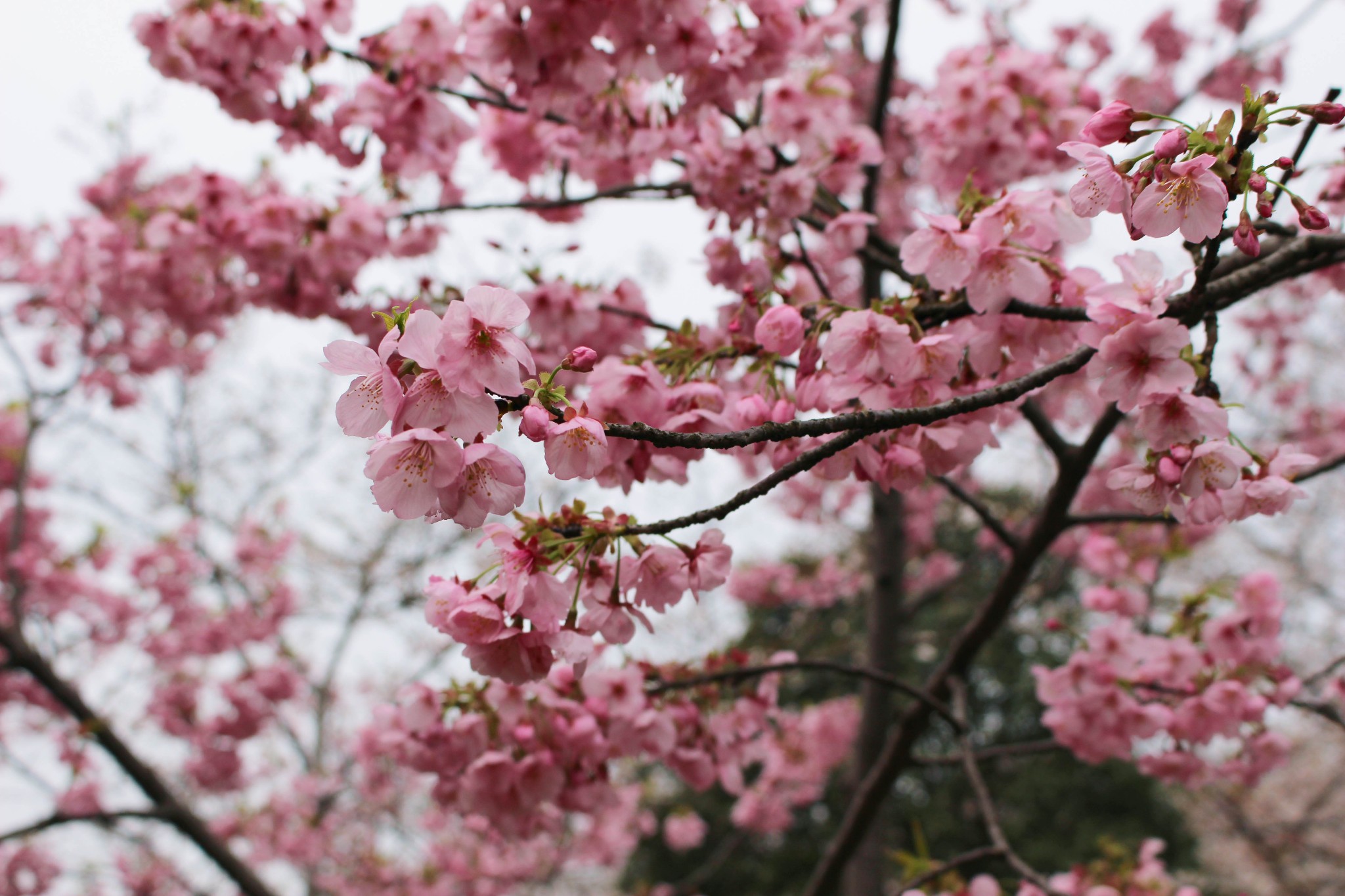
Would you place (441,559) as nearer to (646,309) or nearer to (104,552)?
(104,552)

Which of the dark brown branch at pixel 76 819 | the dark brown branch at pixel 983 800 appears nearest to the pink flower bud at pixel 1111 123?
the dark brown branch at pixel 983 800

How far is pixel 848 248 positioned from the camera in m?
1.88

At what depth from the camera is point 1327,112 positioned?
957 millimetres

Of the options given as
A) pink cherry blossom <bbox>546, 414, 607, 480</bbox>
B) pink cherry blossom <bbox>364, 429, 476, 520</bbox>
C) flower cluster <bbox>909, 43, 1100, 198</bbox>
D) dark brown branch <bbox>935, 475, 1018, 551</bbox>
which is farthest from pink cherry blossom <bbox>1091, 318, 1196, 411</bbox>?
flower cluster <bbox>909, 43, 1100, 198</bbox>

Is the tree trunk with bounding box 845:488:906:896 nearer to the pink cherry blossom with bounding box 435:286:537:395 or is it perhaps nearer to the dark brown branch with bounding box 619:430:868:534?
the dark brown branch with bounding box 619:430:868:534

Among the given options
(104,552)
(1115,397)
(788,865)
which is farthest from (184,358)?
(788,865)

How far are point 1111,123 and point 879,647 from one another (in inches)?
120

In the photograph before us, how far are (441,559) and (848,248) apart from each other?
9.38m

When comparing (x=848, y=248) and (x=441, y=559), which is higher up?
(x=441, y=559)

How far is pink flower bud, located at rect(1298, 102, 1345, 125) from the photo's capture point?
953 mm

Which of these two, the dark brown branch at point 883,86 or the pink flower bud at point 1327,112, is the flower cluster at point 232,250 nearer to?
the dark brown branch at point 883,86

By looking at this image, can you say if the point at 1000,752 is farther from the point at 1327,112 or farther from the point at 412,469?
the point at 412,469

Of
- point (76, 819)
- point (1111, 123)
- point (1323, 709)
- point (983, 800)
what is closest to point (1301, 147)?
point (1111, 123)

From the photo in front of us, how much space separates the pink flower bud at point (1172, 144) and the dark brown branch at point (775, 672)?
1306 millimetres
